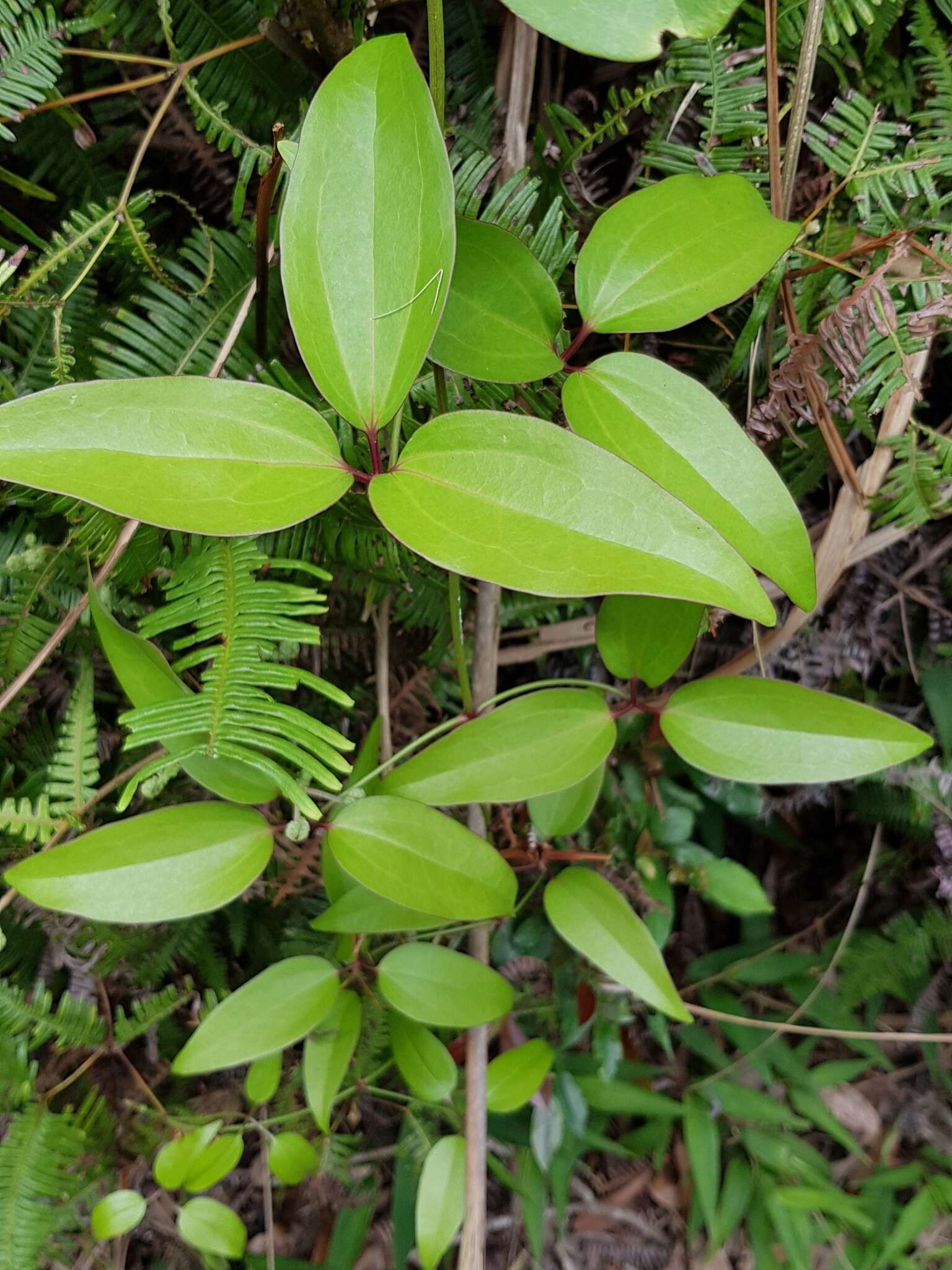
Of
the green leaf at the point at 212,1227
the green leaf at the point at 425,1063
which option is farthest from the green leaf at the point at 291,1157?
the green leaf at the point at 425,1063

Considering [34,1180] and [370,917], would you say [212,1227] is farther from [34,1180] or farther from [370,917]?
[370,917]

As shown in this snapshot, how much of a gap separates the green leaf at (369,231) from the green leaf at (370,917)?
1.23 feet

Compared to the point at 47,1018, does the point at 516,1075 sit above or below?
below

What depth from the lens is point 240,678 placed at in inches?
19.9

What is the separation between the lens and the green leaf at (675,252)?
1.51 feet

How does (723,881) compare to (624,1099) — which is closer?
(723,881)

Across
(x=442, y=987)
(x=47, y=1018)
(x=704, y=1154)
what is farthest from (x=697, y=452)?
(x=704, y=1154)

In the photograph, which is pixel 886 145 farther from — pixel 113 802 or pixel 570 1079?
pixel 570 1079

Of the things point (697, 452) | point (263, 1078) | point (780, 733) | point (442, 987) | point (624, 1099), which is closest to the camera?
point (697, 452)

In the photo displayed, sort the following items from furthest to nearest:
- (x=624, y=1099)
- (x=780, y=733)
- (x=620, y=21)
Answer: (x=624, y=1099)
(x=780, y=733)
(x=620, y=21)

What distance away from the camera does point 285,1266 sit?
0.96 m

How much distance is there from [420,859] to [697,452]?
316 millimetres

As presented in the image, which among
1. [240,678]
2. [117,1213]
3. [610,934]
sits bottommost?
[117,1213]

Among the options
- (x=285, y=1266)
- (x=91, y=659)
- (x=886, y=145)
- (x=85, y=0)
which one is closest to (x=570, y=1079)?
(x=285, y=1266)
